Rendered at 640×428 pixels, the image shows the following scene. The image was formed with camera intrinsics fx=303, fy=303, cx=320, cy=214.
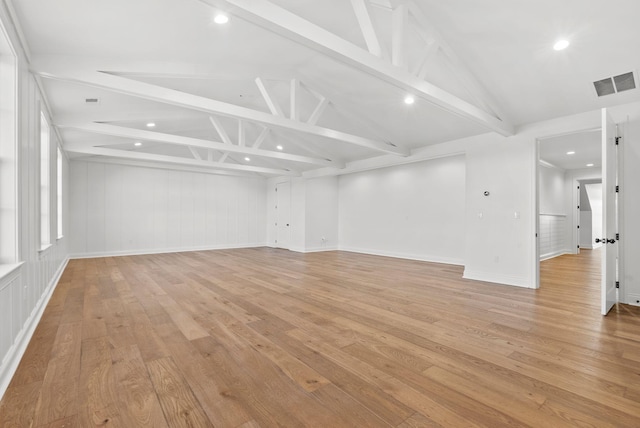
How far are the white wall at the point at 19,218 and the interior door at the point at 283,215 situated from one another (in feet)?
23.7

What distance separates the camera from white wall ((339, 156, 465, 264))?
7.11m

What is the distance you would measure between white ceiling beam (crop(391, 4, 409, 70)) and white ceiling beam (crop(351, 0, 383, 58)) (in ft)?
0.81

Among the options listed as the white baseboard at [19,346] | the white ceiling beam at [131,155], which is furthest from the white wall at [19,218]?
the white ceiling beam at [131,155]

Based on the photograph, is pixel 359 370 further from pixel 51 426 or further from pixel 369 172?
pixel 369 172

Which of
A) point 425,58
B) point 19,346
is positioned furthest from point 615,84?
point 19,346

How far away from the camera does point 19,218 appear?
251cm

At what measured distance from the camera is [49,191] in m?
4.39

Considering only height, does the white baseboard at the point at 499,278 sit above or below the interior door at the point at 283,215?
below

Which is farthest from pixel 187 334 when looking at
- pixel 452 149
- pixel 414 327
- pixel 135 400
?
pixel 452 149

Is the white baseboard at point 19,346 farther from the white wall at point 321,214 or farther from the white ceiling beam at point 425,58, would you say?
the white wall at point 321,214

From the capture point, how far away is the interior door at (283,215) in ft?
33.5

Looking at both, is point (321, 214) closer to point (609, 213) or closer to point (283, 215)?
point (283, 215)

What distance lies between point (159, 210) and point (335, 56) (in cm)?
816

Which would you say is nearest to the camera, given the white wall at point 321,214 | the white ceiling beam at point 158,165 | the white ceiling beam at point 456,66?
the white ceiling beam at point 456,66
